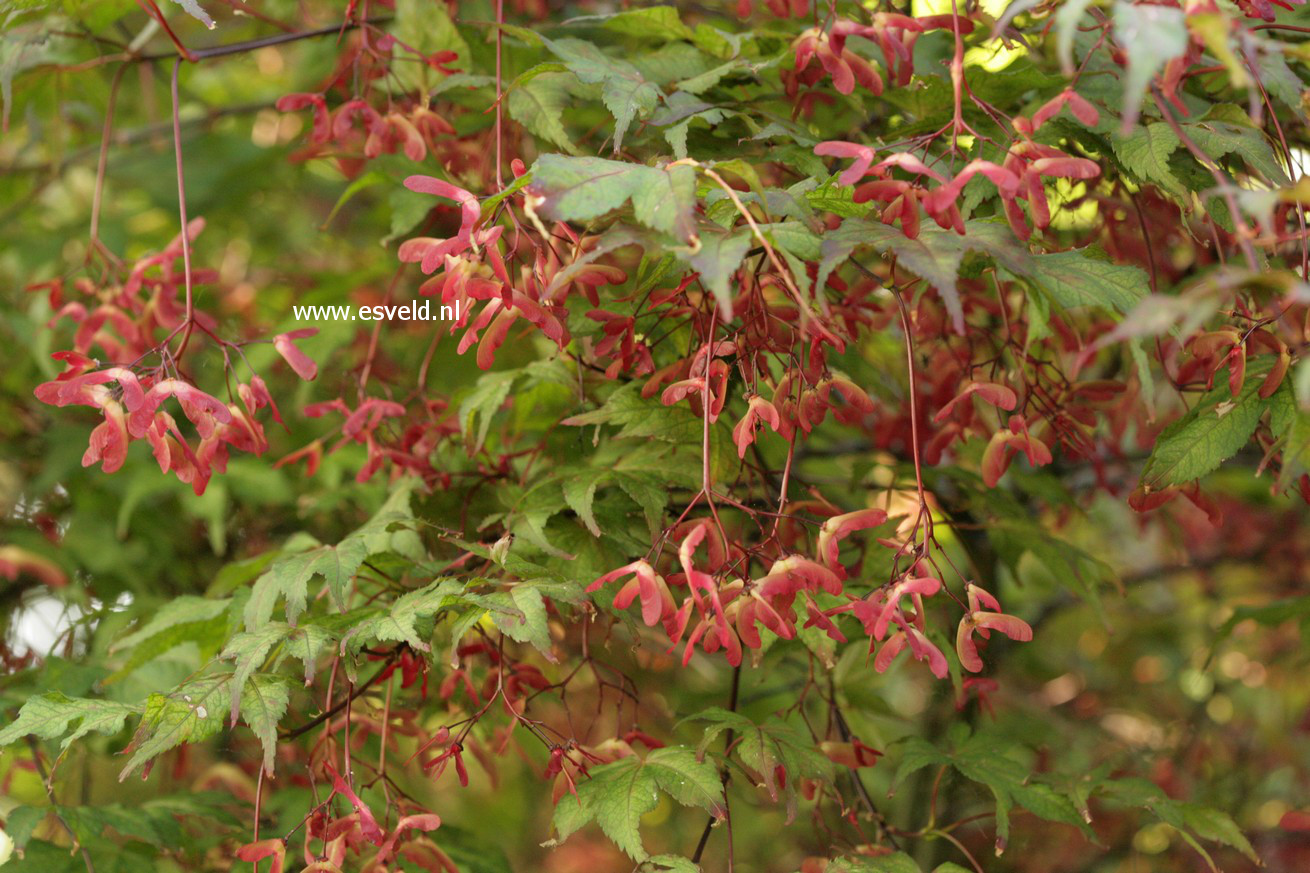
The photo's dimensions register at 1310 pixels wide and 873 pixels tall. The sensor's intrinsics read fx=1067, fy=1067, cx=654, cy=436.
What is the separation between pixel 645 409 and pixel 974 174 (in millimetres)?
390

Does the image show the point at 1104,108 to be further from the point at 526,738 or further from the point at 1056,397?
the point at 526,738

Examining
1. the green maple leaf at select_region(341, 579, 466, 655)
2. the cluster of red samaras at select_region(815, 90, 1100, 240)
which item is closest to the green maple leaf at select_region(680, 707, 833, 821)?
the green maple leaf at select_region(341, 579, 466, 655)

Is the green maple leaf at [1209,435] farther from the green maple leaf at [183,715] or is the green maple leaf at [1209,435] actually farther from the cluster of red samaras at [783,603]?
the green maple leaf at [183,715]

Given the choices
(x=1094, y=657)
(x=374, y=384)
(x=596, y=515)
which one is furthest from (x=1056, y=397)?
(x=1094, y=657)

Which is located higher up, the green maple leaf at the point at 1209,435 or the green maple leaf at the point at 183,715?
the green maple leaf at the point at 1209,435

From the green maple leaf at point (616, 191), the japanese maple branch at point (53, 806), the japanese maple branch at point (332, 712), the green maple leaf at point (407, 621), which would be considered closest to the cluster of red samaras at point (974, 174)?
the green maple leaf at point (616, 191)

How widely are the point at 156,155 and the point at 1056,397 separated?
5.81 ft

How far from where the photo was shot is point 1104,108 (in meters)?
1.08

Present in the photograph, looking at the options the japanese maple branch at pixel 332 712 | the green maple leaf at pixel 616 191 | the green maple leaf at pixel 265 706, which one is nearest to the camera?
the green maple leaf at pixel 616 191

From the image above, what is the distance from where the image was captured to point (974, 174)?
85 centimetres

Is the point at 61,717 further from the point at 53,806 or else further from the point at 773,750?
the point at 773,750

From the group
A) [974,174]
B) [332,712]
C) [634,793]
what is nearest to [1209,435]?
[974,174]

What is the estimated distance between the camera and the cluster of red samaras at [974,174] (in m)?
0.81

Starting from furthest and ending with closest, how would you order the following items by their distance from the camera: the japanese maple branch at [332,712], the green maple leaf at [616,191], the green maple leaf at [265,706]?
1. the japanese maple branch at [332,712]
2. the green maple leaf at [265,706]
3. the green maple leaf at [616,191]
